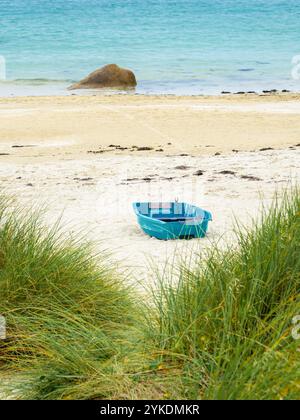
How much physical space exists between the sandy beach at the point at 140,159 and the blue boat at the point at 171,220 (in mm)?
134

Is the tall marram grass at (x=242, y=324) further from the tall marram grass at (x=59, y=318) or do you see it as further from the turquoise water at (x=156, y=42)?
the turquoise water at (x=156, y=42)

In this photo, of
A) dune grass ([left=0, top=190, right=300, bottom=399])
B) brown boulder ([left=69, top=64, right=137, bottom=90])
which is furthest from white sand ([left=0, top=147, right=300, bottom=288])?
brown boulder ([left=69, top=64, right=137, bottom=90])

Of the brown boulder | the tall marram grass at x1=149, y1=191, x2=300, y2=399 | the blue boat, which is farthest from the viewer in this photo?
A: the brown boulder

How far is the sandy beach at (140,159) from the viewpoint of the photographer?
9438 mm

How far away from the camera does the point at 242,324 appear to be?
3844mm

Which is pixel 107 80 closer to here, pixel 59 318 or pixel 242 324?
pixel 59 318

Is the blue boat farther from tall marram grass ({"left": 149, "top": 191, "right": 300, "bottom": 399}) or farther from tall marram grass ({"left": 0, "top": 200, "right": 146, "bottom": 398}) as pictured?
tall marram grass ({"left": 149, "top": 191, "right": 300, "bottom": 399})

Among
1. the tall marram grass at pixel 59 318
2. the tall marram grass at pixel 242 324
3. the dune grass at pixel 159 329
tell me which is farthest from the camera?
the tall marram grass at pixel 59 318

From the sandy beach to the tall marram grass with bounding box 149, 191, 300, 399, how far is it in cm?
90

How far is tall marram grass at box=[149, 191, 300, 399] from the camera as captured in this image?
3357 millimetres

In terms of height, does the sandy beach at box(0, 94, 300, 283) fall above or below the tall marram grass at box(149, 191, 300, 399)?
below

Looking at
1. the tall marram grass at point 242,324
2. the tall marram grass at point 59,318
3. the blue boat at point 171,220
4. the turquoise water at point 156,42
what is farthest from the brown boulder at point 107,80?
the tall marram grass at point 242,324

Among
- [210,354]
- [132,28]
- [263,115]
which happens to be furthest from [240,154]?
[132,28]

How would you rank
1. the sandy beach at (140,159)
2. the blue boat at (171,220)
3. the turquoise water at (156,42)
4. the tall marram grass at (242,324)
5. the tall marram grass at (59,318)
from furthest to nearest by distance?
the turquoise water at (156,42) → the sandy beach at (140,159) → the blue boat at (171,220) → the tall marram grass at (59,318) → the tall marram grass at (242,324)
